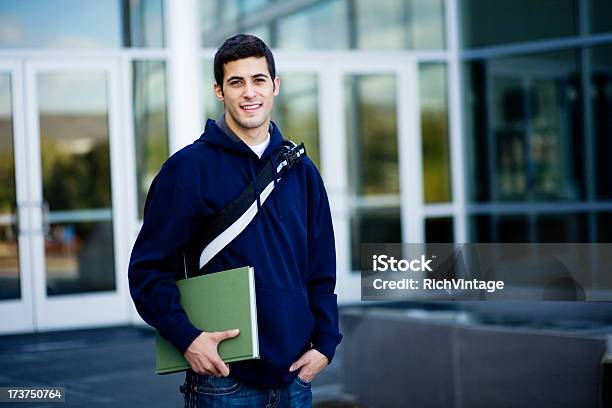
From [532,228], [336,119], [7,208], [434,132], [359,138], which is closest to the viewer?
[7,208]

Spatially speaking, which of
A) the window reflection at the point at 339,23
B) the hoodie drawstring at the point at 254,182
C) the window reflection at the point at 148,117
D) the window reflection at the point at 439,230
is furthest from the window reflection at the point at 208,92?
the hoodie drawstring at the point at 254,182

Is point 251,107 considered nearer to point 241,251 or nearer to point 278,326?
point 241,251

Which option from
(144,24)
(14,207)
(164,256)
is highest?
(144,24)

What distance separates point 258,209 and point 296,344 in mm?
372

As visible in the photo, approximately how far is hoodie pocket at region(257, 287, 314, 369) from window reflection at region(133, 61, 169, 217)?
658 cm

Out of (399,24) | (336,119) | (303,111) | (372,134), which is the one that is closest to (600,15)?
(399,24)

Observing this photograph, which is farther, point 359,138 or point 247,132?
point 359,138

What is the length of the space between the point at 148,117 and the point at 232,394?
6753 mm

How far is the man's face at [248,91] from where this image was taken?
2.31m

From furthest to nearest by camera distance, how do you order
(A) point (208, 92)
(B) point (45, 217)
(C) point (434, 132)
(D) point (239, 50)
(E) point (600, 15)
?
(C) point (434, 132), (E) point (600, 15), (A) point (208, 92), (B) point (45, 217), (D) point (239, 50)

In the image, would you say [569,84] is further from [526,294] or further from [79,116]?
[79,116]

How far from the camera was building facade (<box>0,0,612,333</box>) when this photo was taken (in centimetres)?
841

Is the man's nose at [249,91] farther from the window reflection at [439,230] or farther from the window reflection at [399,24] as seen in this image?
the window reflection at [439,230]

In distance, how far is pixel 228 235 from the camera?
2.26 m
